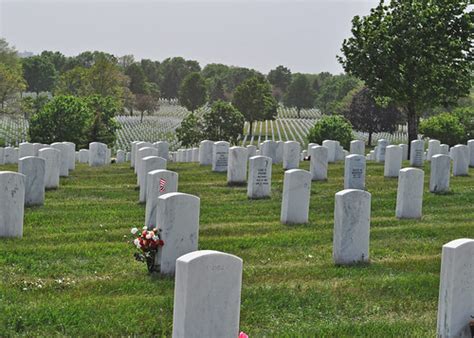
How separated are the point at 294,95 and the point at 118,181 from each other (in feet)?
376

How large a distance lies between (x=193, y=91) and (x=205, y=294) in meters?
115

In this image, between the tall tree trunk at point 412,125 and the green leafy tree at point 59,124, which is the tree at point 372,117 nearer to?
the green leafy tree at point 59,124

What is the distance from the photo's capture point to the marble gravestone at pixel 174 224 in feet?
33.9

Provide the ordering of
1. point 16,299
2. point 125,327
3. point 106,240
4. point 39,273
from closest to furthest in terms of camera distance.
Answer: point 125,327, point 16,299, point 39,273, point 106,240

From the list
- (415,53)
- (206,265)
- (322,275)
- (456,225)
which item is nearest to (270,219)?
(456,225)

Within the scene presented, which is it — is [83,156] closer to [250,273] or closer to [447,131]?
[250,273]

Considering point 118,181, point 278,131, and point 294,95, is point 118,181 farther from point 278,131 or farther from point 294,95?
point 294,95

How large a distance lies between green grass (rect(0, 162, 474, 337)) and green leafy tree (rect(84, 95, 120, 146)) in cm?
3051

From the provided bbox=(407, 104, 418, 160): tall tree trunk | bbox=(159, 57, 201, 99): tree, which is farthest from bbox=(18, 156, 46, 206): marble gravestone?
bbox=(159, 57, 201, 99): tree

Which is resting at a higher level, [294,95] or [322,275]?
[294,95]

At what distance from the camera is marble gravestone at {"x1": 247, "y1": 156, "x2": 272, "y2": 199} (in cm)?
1819

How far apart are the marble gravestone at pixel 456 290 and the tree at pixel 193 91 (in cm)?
11262

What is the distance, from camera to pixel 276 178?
22.7m

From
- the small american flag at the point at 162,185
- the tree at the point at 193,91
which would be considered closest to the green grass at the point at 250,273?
the small american flag at the point at 162,185
